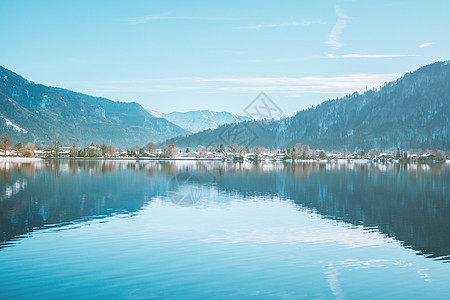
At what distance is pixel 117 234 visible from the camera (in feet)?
81.5

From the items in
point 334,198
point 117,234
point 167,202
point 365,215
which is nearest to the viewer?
point 117,234

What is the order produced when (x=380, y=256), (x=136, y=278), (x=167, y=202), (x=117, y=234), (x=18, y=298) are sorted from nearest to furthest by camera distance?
(x=18, y=298) < (x=136, y=278) < (x=380, y=256) < (x=117, y=234) < (x=167, y=202)

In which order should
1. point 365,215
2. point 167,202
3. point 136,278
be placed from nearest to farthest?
point 136,278
point 365,215
point 167,202

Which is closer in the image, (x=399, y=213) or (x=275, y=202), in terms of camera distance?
(x=399, y=213)

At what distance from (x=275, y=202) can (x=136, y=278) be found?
26432 mm

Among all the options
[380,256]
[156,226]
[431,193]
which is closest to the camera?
[380,256]

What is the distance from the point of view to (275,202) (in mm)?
41531

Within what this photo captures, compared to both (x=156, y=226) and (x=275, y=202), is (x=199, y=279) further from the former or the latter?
(x=275, y=202)

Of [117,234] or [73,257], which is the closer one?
[73,257]

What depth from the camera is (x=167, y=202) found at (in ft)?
133

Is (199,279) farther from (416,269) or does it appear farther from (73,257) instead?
(416,269)

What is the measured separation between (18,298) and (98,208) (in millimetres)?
21273

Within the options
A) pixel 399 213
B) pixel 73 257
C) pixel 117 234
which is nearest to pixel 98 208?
pixel 117 234

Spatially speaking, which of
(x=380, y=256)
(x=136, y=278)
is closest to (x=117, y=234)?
(x=136, y=278)
